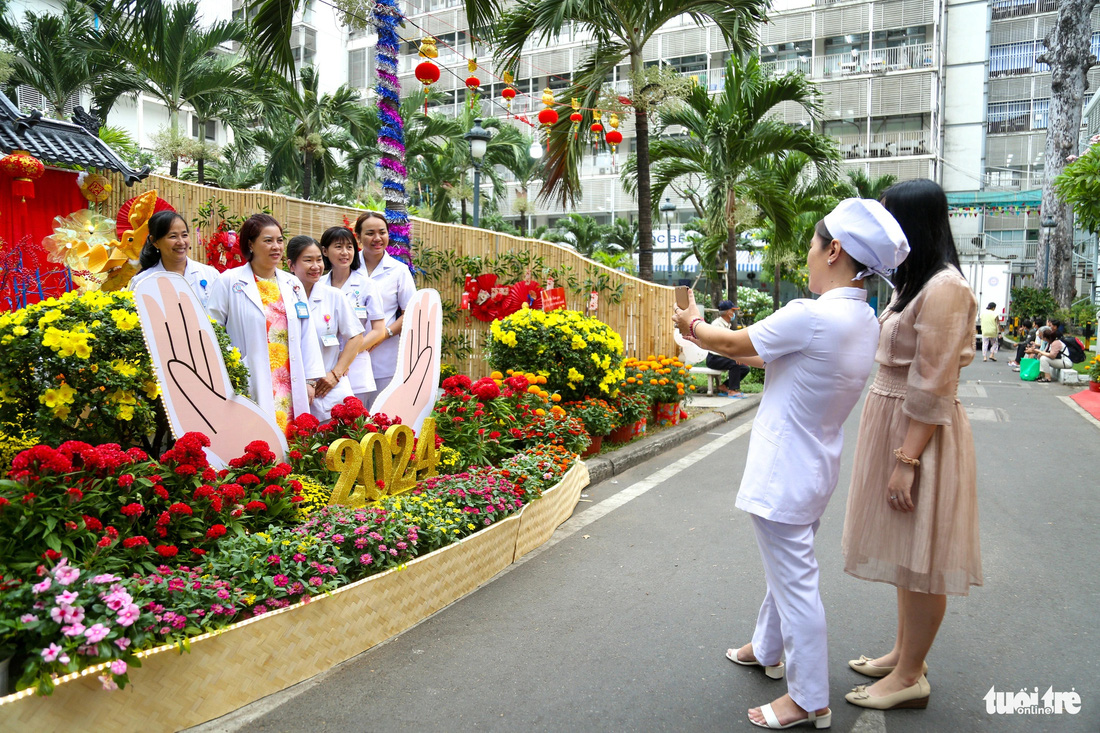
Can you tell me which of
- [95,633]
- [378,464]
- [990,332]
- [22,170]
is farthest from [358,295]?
[990,332]

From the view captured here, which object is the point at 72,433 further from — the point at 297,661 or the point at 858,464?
the point at 858,464

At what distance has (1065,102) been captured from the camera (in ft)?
77.3

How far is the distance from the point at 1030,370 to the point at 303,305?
56.6 ft

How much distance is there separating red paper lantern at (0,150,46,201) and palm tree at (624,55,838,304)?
37.6ft

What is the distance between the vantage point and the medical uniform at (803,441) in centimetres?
272

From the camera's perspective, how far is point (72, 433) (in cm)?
385

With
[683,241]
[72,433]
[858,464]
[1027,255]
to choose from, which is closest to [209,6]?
[683,241]

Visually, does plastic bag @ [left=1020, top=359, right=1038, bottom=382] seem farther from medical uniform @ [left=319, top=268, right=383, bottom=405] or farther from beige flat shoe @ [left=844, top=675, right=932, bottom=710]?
beige flat shoe @ [left=844, top=675, right=932, bottom=710]

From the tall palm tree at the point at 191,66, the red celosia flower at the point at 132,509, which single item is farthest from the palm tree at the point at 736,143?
the red celosia flower at the point at 132,509

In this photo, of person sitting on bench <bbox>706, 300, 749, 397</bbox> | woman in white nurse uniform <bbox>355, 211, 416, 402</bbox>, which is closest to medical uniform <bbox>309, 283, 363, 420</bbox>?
woman in white nurse uniform <bbox>355, 211, 416, 402</bbox>

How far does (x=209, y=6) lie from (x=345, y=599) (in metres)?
30.1

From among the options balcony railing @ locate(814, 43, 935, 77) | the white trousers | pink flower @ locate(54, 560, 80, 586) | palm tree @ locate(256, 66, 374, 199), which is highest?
balcony railing @ locate(814, 43, 935, 77)

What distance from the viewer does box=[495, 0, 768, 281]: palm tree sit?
10875mm

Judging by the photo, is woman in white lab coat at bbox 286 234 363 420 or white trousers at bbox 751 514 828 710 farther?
woman in white lab coat at bbox 286 234 363 420
